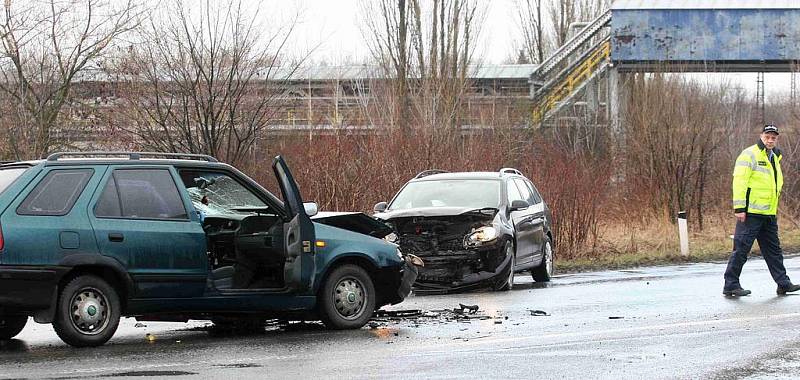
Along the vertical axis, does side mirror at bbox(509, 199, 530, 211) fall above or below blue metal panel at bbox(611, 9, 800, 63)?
below

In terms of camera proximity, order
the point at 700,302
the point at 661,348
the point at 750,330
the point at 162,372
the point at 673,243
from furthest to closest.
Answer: the point at 673,243
the point at 700,302
the point at 750,330
the point at 661,348
the point at 162,372

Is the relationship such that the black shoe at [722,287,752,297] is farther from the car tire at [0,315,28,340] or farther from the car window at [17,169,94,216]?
the car tire at [0,315,28,340]

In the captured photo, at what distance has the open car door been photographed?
399 inches

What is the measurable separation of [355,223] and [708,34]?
25614mm

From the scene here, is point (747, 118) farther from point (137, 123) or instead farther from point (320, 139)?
point (137, 123)

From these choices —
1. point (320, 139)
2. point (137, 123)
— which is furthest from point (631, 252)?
point (137, 123)

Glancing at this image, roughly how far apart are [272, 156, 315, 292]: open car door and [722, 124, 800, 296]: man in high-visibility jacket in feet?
16.8

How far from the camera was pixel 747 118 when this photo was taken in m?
39.5

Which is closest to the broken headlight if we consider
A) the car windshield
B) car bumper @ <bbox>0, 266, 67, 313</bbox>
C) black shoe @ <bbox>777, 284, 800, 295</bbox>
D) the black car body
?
the black car body

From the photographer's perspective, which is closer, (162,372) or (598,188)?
(162,372)

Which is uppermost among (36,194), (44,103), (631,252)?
(44,103)

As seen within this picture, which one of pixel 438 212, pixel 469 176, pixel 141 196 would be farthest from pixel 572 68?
pixel 141 196

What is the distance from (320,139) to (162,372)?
13.6 meters

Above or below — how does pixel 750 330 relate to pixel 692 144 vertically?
below
